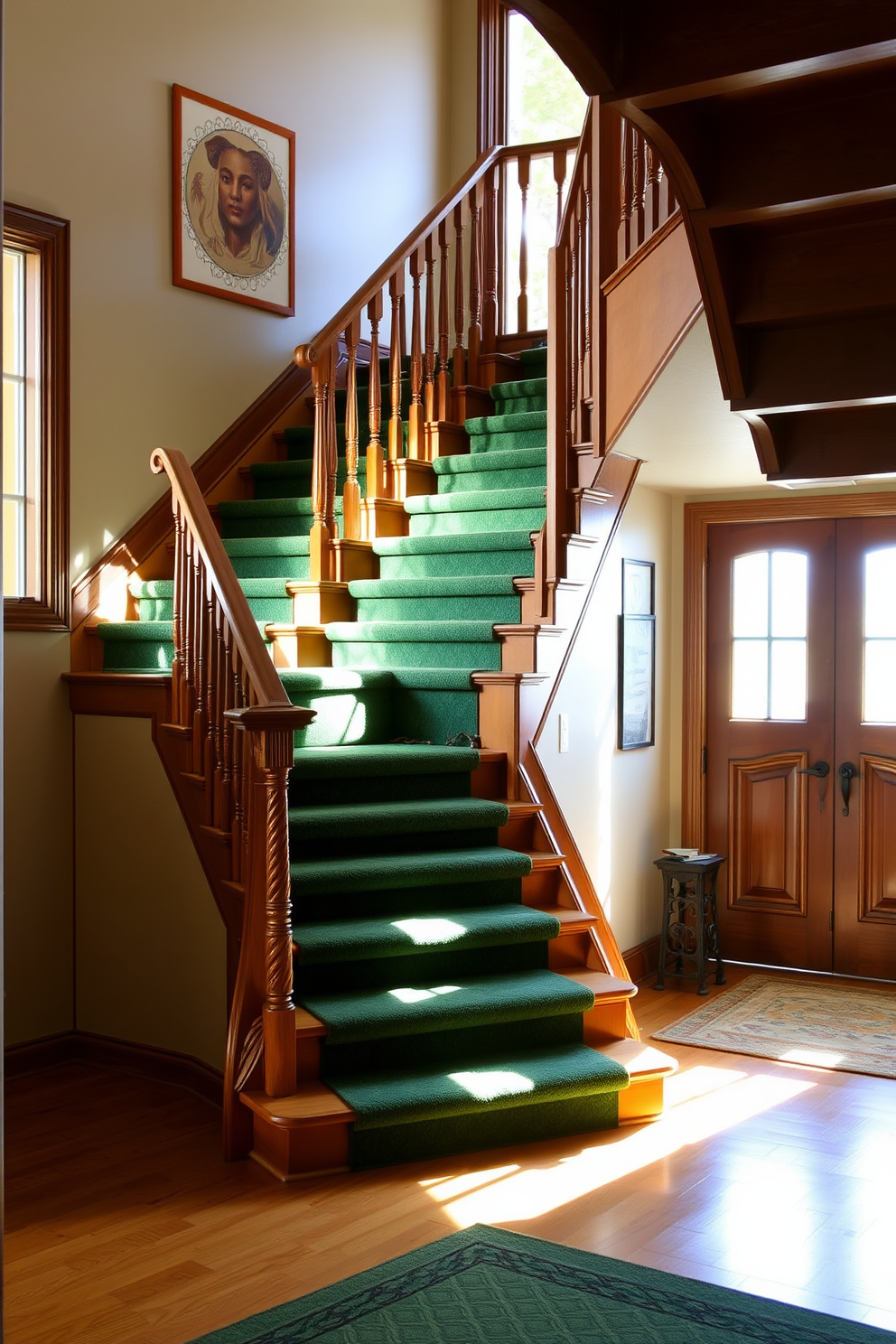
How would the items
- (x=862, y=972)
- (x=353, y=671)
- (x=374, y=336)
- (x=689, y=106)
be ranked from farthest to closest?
(x=862, y=972) < (x=374, y=336) < (x=353, y=671) < (x=689, y=106)

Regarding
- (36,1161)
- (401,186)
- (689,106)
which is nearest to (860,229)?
(689,106)

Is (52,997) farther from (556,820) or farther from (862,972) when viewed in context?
(862,972)

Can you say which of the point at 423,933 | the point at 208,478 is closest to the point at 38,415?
the point at 208,478

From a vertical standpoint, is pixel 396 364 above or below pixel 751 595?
above

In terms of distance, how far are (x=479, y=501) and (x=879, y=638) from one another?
2.11 m

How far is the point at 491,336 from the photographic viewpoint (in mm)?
6406

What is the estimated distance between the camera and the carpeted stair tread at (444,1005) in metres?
3.70

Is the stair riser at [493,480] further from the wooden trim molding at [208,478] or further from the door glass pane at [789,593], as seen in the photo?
the door glass pane at [789,593]

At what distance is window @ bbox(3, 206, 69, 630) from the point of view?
16.4 ft

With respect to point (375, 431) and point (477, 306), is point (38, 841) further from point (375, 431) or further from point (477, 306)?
point (477, 306)

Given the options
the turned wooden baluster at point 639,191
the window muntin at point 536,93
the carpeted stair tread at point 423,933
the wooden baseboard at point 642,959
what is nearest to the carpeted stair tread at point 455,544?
the turned wooden baluster at point 639,191

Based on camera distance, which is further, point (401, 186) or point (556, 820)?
point (401, 186)

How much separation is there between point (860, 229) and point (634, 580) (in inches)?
144

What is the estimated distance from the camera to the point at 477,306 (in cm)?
650
